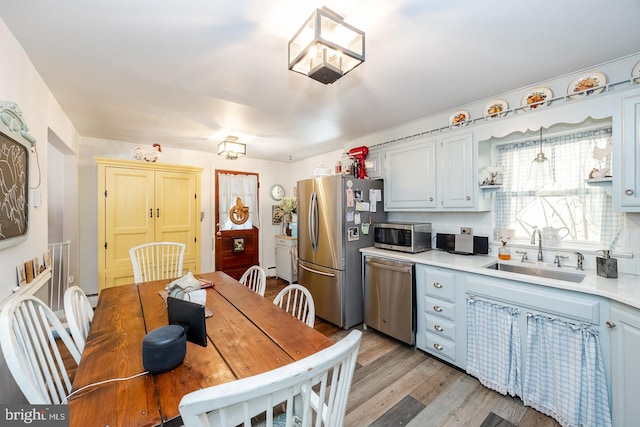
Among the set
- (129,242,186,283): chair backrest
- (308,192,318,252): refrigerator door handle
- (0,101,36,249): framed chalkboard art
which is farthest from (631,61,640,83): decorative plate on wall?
(129,242,186,283): chair backrest

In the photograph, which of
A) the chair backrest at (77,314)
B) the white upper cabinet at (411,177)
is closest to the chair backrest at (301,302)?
the chair backrest at (77,314)

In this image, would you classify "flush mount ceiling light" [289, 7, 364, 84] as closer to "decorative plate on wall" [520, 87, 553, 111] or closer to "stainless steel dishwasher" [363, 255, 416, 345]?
"decorative plate on wall" [520, 87, 553, 111]

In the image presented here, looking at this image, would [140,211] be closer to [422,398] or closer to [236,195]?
[236,195]

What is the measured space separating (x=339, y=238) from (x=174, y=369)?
→ 206 cm

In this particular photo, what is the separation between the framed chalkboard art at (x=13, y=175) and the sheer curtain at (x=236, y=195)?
284cm

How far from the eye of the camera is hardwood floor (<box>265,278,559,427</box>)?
165 centimetres

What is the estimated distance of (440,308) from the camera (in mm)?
2254

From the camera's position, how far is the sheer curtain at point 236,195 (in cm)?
443

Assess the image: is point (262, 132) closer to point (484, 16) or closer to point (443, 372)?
point (484, 16)

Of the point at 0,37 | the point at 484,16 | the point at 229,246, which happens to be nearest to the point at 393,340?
the point at 484,16

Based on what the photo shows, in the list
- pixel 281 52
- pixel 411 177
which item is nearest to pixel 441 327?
pixel 411 177

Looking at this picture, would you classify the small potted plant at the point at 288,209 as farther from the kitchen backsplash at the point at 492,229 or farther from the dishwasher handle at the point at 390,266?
the dishwasher handle at the point at 390,266

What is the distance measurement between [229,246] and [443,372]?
362cm

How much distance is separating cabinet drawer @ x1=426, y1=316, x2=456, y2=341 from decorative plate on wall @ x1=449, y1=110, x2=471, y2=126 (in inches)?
74.2
